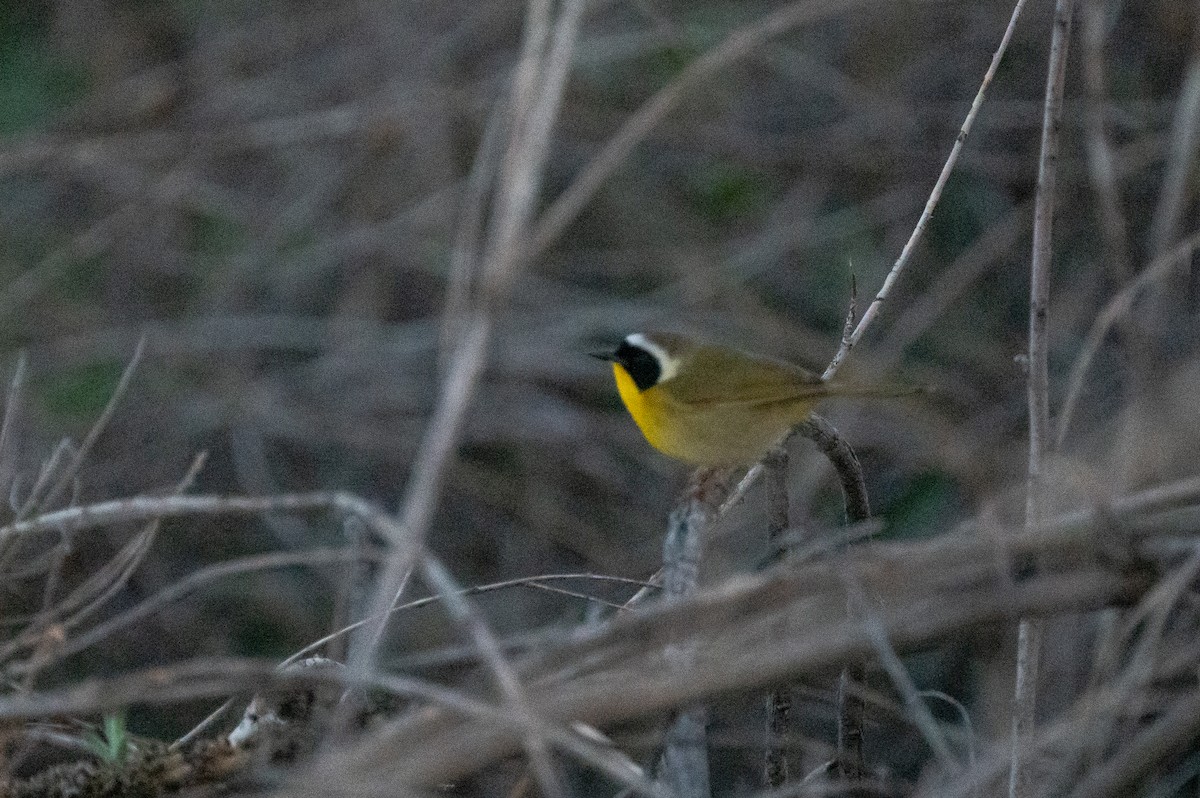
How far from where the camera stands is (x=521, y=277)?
5.55 metres

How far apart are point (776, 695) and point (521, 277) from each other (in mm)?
3342

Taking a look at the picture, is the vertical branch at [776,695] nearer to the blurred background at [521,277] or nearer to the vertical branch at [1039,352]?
the vertical branch at [1039,352]

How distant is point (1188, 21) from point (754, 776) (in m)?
3.44

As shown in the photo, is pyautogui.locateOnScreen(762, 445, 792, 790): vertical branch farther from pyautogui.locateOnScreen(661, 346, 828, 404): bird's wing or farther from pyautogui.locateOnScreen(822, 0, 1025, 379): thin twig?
pyautogui.locateOnScreen(661, 346, 828, 404): bird's wing

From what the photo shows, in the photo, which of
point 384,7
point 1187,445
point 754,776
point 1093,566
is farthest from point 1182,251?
point 384,7

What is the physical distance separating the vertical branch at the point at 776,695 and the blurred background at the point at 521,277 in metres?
2.25

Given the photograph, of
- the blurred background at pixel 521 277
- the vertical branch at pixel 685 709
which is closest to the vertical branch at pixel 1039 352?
the vertical branch at pixel 685 709

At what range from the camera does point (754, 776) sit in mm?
5477

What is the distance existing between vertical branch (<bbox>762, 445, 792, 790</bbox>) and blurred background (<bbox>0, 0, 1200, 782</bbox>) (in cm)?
225

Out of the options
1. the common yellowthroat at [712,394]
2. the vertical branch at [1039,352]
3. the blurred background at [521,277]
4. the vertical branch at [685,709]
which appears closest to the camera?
the vertical branch at [685,709]

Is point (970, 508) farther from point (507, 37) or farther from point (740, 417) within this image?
point (507, 37)

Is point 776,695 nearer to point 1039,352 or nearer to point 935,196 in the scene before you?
point 1039,352

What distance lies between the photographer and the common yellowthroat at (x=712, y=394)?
3.45 meters

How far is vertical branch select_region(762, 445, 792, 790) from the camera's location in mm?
2410
